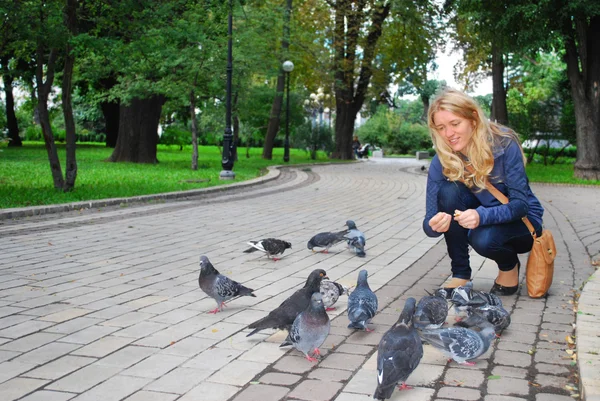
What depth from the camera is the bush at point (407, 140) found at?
67188mm

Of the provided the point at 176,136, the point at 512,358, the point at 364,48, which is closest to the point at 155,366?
the point at 512,358

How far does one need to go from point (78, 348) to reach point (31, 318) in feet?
3.32

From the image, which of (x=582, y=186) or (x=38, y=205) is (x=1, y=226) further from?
(x=582, y=186)

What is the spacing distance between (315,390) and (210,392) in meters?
0.64

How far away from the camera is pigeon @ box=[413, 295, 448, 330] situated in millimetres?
5223

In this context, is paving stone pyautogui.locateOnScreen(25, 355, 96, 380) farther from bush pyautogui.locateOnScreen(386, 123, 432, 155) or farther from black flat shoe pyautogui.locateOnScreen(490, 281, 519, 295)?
bush pyautogui.locateOnScreen(386, 123, 432, 155)

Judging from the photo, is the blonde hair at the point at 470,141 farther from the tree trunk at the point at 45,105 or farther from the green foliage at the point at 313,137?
the green foliage at the point at 313,137

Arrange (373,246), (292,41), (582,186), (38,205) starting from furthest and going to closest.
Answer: (292,41), (582,186), (38,205), (373,246)

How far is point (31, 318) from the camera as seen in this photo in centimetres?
589

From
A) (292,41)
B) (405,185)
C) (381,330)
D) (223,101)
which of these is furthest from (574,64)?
(381,330)

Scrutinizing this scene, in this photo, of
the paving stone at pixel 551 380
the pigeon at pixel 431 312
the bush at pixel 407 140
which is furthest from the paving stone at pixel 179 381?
the bush at pixel 407 140

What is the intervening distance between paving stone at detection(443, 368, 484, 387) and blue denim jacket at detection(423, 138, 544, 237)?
1.70 m

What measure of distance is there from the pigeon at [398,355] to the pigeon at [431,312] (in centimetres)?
81

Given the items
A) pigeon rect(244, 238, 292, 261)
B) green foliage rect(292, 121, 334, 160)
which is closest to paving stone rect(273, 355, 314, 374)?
pigeon rect(244, 238, 292, 261)
